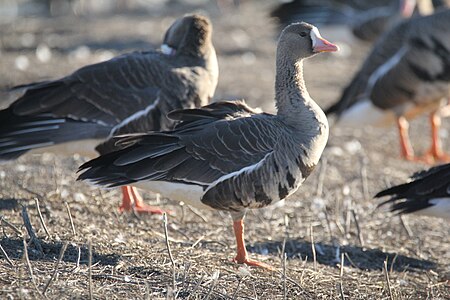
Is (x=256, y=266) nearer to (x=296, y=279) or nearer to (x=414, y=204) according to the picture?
(x=296, y=279)

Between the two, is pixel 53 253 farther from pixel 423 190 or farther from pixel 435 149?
pixel 435 149

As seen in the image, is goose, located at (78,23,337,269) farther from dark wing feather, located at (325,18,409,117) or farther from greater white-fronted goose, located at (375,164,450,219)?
dark wing feather, located at (325,18,409,117)

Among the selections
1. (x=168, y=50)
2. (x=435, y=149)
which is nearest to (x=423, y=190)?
(x=168, y=50)

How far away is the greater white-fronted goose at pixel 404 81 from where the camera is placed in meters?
11.6

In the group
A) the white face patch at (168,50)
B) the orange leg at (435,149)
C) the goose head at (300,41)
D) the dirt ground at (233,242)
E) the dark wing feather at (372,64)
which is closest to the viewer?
the dirt ground at (233,242)

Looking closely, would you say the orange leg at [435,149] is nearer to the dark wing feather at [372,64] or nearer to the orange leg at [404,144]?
the orange leg at [404,144]

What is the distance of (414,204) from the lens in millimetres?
7117

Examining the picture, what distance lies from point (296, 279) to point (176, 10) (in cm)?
2054

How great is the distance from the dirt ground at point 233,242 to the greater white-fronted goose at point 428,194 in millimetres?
478

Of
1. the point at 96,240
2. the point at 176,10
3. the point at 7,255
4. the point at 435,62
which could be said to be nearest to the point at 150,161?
the point at 96,240

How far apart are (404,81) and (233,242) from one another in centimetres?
546

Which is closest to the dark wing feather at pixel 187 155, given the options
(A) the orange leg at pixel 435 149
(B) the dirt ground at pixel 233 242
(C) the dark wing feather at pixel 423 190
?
(B) the dirt ground at pixel 233 242

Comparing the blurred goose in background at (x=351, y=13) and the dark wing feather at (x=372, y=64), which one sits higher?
the blurred goose in background at (x=351, y=13)

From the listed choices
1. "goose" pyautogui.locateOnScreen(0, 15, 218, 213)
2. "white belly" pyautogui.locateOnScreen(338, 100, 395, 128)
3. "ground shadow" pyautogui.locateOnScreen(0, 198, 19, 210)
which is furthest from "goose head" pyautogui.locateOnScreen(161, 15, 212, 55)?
"white belly" pyautogui.locateOnScreen(338, 100, 395, 128)
